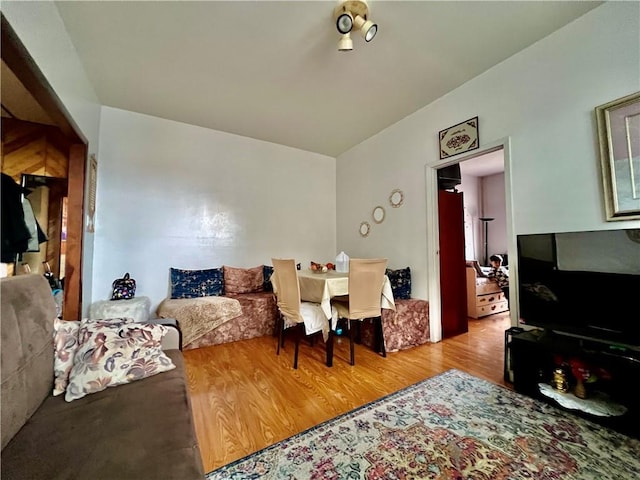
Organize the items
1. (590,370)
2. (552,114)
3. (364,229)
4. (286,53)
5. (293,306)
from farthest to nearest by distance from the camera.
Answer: (364,229), (293,306), (286,53), (552,114), (590,370)

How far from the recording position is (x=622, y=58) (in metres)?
1.79

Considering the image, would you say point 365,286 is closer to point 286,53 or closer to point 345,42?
point 345,42

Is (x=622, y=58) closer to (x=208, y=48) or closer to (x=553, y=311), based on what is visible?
(x=553, y=311)

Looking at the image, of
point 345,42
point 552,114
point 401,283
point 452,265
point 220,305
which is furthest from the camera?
point 452,265

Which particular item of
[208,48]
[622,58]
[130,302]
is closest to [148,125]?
[208,48]

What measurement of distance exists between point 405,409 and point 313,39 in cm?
288

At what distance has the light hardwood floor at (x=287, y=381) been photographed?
156 centimetres

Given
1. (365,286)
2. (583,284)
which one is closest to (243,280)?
(365,286)

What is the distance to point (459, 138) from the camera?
110 inches

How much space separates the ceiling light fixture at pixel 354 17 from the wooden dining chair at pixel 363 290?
5.72 ft

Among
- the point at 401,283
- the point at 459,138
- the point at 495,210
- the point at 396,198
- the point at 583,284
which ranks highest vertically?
the point at 459,138

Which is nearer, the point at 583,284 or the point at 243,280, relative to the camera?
the point at 583,284

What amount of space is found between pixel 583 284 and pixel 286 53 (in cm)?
290

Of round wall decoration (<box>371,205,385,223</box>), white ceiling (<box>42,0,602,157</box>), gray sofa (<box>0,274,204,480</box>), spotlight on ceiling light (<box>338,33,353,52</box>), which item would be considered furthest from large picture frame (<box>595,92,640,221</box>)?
gray sofa (<box>0,274,204,480</box>)
